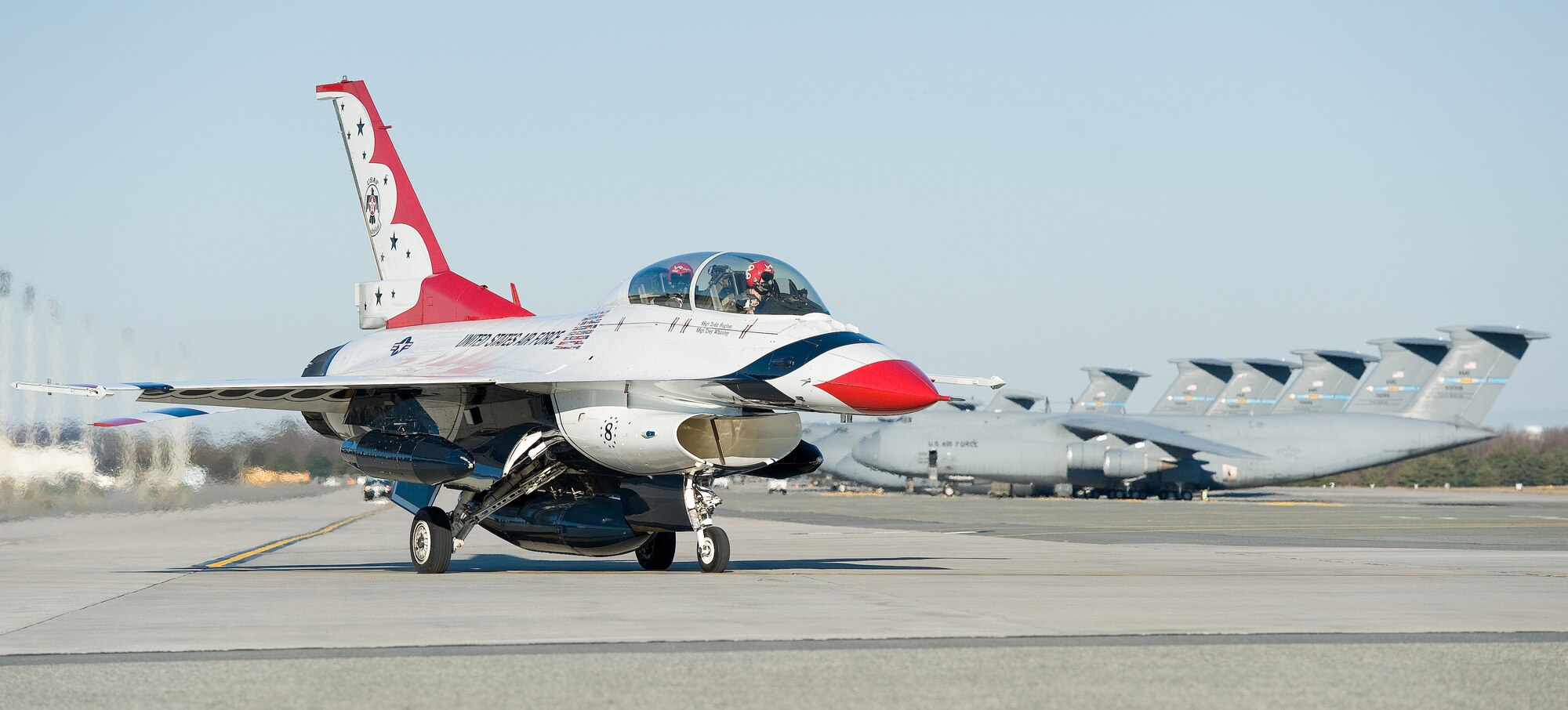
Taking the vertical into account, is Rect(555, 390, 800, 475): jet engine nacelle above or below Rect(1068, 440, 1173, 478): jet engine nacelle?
above

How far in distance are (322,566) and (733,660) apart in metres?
11.7

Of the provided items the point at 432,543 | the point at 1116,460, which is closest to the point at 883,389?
the point at 432,543

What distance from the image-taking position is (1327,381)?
63.7 meters

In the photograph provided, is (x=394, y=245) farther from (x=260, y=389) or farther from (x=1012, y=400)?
(x=1012, y=400)

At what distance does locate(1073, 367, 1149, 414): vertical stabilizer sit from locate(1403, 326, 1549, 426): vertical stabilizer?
24.6m

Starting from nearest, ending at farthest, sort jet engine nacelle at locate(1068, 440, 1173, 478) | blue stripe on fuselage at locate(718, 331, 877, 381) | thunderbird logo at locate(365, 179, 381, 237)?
blue stripe on fuselage at locate(718, 331, 877, 381) < thunderbird logo at locate(365, 179, 381, 237) < jet engine nacelle at locate(1068, 440, 1173, 478)

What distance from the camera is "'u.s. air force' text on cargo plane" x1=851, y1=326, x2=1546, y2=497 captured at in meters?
51.6

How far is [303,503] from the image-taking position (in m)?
53.2

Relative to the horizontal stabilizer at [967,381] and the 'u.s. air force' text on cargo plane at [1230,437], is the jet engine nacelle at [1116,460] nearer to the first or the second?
the 'u.s. air force' text on cargo plane at [1230,437]

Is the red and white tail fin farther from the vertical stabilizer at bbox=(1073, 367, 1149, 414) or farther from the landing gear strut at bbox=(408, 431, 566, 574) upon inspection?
the vertical stabilizer at bbox=(1073, 367, 1149, 414)

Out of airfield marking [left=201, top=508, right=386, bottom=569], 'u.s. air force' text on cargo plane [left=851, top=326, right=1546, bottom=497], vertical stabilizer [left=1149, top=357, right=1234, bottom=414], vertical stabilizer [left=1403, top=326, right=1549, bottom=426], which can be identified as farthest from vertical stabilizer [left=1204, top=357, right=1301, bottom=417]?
airfield marking [left=201, top=508, right=386, bottom=569]

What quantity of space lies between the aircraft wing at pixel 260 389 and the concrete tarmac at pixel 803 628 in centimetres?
191

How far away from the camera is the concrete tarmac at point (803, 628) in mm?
6758

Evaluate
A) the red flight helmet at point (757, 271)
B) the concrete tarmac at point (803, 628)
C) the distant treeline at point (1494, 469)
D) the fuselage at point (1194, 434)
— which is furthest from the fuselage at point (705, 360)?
the distant treeline at point (1494, 469)
